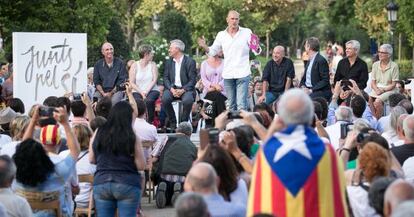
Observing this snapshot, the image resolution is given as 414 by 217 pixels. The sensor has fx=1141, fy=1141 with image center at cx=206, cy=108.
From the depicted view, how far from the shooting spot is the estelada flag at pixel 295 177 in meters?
7.86

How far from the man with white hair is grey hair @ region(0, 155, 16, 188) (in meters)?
2.59

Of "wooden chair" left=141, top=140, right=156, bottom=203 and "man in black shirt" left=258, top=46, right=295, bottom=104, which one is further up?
"man in black shirt" left=258, top=46, right=295, bottom=104

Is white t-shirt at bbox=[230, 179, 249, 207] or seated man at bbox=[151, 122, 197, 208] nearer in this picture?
white t-shirt at bbox=[230, 179, 249, 207]

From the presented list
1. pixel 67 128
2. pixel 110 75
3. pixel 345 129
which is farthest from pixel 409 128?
pixel 110 75

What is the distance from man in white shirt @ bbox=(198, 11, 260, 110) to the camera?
18.9 meters

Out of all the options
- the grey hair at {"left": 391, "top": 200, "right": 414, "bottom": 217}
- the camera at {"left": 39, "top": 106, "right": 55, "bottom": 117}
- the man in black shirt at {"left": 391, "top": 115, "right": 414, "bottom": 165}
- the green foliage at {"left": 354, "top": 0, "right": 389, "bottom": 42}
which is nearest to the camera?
the grey hair at {"left": 391, "top": 200, "right": 414, "bottom": 217}

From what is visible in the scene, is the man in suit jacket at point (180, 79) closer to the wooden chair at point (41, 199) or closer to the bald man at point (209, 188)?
the wooden chair at point (41, 199)

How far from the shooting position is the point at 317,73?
751 inches

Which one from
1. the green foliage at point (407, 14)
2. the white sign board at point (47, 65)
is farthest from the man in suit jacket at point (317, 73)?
the green foliage at point (407, 14)

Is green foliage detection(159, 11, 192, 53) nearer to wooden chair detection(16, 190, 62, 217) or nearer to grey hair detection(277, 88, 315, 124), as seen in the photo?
wooden chair detection(16, 190, 62, 217)

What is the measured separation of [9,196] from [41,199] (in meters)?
1.06

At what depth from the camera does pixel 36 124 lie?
38.8 feet

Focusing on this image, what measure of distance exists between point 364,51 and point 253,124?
255 ft

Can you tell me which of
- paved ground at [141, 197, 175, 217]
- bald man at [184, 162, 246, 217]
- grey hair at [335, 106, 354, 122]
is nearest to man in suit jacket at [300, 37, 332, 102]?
paved ground at [141, 197, 175, 217]
